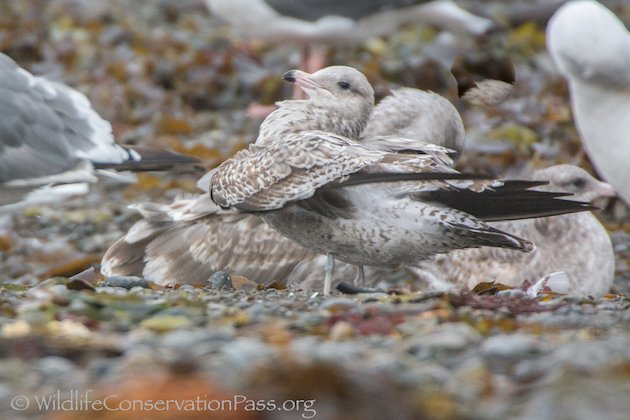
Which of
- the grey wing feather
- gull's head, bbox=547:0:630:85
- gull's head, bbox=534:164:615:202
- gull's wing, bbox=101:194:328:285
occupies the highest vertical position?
gull's head, bbox=547:0:630:85

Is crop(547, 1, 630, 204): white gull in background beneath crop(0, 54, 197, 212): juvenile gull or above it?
above

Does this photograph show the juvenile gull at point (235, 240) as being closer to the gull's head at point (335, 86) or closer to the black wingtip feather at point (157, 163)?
the black wingtip feather at point (157, 163)

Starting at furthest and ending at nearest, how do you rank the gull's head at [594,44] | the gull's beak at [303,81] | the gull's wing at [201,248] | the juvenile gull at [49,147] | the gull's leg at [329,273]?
1. the juvenile gull at [49,147]
2. the gull's wing at [201,248]
3. the gull's beak at [303,81]
4. the gull's head at [594,44]
5. the gull's leg at [329,273]

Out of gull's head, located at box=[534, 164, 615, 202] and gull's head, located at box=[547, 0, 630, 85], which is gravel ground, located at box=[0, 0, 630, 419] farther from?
gull's head, located at box=[547, 0, 630, 85]

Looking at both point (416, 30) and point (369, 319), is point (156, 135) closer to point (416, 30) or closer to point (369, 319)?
point (416, 30)

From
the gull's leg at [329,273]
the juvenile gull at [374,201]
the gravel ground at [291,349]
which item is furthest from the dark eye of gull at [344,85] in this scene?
the gravel ground at [291,349]

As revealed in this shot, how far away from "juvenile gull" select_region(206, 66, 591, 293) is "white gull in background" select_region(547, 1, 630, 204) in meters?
0.64

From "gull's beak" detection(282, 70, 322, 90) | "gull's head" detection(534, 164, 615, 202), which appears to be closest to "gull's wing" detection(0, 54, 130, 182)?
"gull's beak" detection(282, 70, 322, 90)

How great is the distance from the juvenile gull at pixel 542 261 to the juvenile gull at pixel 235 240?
0.29 metres

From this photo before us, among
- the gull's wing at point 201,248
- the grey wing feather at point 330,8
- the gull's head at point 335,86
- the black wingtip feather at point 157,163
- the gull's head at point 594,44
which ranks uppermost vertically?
the gull's head at point 594,44

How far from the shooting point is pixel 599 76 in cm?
421

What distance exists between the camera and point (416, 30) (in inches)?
400

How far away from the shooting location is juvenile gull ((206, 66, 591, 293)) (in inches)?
146

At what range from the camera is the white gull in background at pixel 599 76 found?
4145 mm
